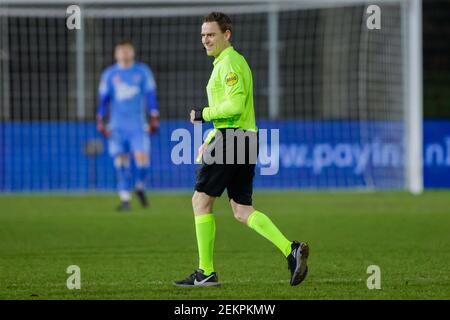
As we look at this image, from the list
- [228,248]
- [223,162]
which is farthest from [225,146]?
[228,248]

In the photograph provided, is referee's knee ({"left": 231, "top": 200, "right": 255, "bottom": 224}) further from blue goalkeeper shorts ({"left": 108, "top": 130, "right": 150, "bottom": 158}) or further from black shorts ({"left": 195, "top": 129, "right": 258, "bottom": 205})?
blue goalkeeper shorts ({"left": 108, "top": 130, "right": 150, "bottom": 158})

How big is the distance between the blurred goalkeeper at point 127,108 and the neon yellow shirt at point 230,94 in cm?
820

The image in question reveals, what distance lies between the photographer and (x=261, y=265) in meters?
9.77


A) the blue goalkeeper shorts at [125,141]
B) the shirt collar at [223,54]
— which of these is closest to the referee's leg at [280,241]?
the shirt collar at [223,54]

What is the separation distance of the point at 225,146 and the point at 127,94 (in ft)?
29.2

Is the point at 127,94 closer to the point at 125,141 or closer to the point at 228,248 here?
the point at 125,141

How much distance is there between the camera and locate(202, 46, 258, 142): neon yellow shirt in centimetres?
810

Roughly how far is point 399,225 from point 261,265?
4.13 meters

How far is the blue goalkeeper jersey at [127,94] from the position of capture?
16781 mm

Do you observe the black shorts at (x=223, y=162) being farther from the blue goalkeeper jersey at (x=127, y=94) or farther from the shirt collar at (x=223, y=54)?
the blue goalkeeper jersey at (x=127, y=94)

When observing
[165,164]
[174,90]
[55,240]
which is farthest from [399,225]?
[174,90]

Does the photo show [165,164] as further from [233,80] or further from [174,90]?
[233,80]

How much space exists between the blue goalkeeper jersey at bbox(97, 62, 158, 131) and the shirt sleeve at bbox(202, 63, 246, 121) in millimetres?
8499

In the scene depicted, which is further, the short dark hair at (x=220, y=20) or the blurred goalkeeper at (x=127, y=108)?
the blurred goalkeeper at (x=127, y=108)
